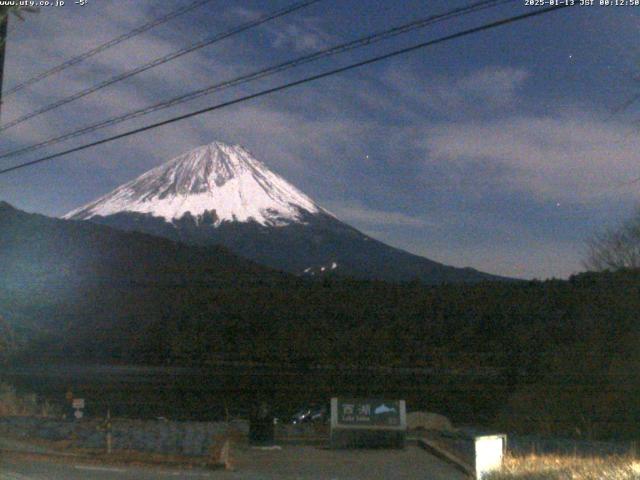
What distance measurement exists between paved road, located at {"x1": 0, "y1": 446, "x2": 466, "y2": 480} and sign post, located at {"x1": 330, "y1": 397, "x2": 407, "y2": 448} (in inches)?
17.7

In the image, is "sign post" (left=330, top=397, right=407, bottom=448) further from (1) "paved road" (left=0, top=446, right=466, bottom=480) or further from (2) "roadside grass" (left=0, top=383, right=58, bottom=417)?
(2) "roadside grass" (left=0, top=383, right=58, bottom=417)

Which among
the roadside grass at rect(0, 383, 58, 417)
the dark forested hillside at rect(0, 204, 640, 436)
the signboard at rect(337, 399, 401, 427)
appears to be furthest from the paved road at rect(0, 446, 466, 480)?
the dark forested hillside at rect(0, 204, 640, 436)

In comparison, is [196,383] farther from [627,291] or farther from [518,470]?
[518,470]

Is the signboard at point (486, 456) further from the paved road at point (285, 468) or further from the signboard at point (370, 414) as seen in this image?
the signboard at point (370, 414)

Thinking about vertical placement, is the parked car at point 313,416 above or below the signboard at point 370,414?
below

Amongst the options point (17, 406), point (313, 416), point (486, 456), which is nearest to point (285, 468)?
point (486, 456)

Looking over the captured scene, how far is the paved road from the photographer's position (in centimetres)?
1591

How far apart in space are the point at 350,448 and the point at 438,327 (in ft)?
122

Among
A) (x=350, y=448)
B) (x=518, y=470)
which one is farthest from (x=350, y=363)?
(x=518, y=470)

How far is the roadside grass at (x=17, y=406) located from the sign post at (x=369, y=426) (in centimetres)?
1059

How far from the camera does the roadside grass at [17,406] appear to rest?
2694cm

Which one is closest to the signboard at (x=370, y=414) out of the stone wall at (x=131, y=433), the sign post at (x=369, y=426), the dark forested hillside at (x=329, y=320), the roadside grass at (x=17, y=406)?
the sign post at (x=369, y=426)

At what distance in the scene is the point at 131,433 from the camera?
25.0 meters

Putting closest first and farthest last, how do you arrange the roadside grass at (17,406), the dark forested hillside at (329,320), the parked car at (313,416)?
the roadside grass at (17,406), the parked car at (313,416), the dark forested hillside at (329,320)
